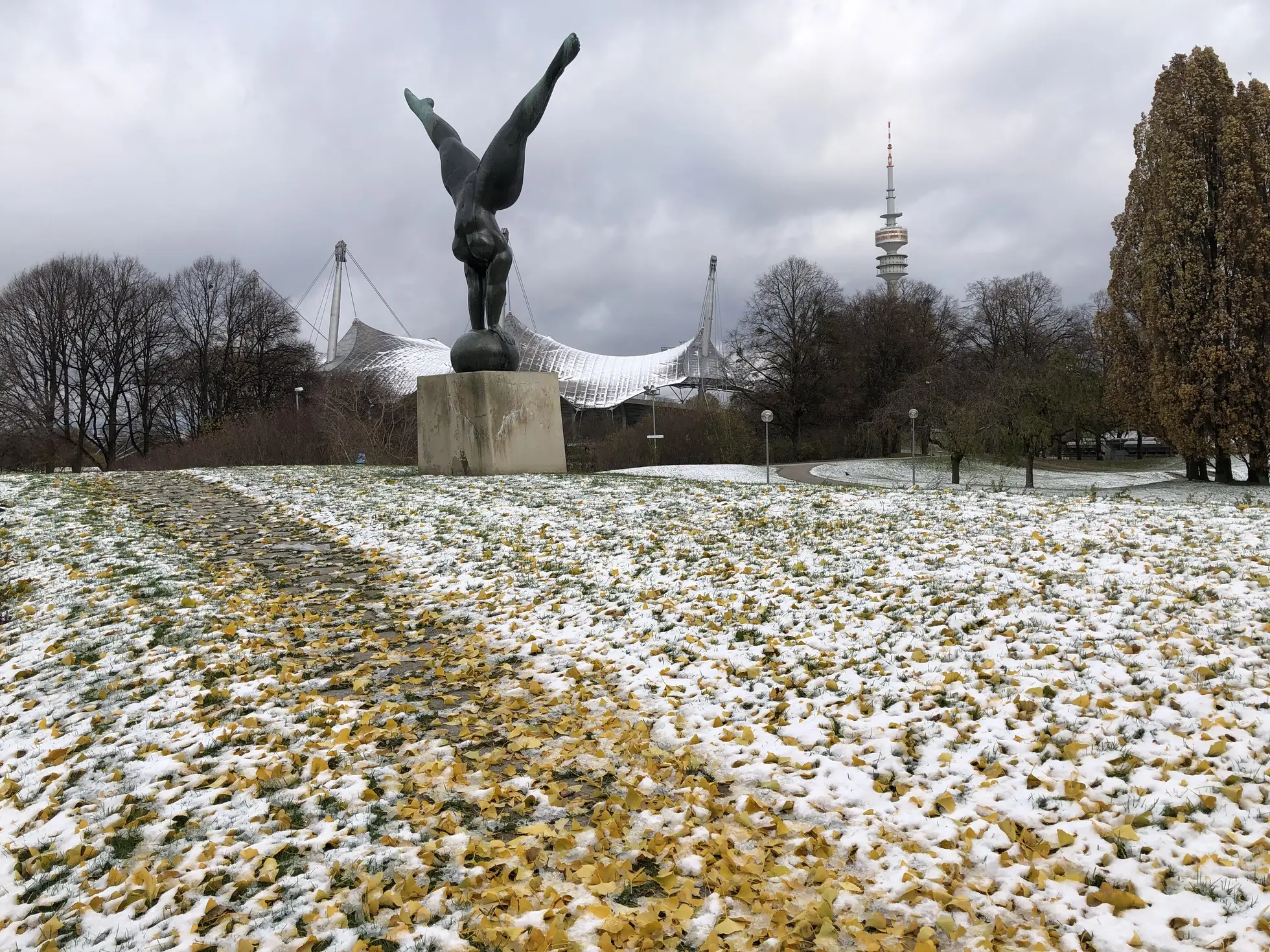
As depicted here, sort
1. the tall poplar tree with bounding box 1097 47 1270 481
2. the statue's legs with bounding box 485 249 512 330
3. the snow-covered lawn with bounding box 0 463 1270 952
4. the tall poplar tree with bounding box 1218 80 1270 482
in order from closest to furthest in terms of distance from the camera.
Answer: the snow-covered lawn with bounding box 0 463 1270 952 < the statue's legs with bounding box 485 249 512 330 < the tall poplar tree with bounding box 1218 80 1270 482 < the tall poplar tree with bounding box 1097 47 1270 481

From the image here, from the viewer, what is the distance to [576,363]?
268 feet

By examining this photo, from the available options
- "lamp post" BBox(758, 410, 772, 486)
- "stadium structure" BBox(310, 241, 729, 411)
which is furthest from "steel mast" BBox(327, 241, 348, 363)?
"lamp post" BBox(758, 410, 772, 486)

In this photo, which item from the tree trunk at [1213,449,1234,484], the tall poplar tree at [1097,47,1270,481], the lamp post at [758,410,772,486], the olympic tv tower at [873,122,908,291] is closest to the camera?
the tall poplar tree at [1097,47,1270,481]

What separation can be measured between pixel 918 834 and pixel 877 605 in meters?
2.69

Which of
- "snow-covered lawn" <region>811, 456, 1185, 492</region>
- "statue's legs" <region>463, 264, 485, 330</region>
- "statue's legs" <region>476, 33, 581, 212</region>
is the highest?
"statue's legs" <region>476, 33, 581, 212</region>

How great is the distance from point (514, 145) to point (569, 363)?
6861 centimetres

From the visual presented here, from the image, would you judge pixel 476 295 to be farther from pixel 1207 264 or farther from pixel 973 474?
pixel 973 474

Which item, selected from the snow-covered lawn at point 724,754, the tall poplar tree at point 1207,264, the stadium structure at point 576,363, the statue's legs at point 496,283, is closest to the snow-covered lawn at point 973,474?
the tall poplar tree at point 1207,264

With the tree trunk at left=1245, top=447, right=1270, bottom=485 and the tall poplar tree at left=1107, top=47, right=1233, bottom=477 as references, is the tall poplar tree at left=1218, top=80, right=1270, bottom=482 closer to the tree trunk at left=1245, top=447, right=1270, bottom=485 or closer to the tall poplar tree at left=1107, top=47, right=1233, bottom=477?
the tree trunk at left=1245, top=447, right=1270, bottom=485

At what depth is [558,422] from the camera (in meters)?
15.2

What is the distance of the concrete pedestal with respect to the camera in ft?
46.8

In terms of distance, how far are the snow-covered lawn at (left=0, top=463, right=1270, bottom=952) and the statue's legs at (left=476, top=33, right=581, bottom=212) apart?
8.67 m

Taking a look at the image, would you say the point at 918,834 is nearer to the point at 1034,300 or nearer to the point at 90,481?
the point at 90,481

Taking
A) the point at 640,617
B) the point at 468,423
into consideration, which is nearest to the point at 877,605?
the point at 640,617
